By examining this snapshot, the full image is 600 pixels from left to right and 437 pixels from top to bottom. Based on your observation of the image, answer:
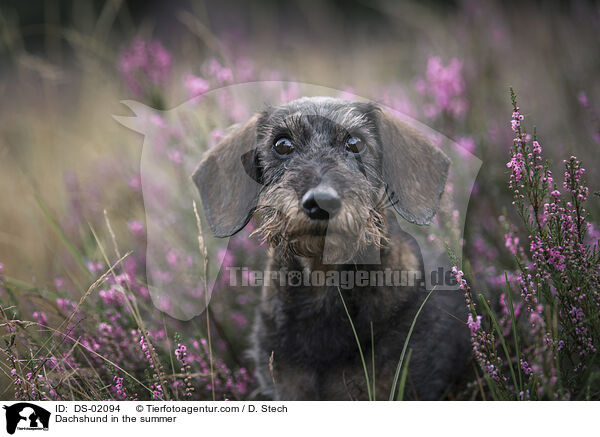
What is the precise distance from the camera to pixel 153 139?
346 centimetres

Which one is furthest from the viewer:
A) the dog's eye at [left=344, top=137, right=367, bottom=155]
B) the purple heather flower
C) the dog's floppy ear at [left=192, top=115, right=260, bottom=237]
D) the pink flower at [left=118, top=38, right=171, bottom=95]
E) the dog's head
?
the pink flower at [left=118, top=38, right=171, bottom=95]

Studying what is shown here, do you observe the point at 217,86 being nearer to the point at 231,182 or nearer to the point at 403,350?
the point at 231,182

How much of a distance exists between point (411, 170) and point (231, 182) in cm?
97

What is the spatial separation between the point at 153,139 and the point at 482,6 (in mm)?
3502

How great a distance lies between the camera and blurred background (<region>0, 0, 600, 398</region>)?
128 inches

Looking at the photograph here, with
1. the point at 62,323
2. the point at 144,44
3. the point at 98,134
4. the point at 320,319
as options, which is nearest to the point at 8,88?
the point at 98,134

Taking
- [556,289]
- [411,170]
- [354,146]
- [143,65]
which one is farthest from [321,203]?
[143,65]

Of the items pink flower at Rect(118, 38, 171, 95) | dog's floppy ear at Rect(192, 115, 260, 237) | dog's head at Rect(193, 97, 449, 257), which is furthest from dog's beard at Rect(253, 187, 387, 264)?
pink flower at Rect(118, 38, 171, 95)

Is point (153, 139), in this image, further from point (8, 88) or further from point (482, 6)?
point (482, 6)

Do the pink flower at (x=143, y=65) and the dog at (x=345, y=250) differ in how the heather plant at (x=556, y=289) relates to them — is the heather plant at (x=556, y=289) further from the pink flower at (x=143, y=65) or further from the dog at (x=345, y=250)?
the pink flower at (x=143, y=65)

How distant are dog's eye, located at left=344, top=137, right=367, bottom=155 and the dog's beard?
1.01 feet

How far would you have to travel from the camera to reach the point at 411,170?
2.46m
